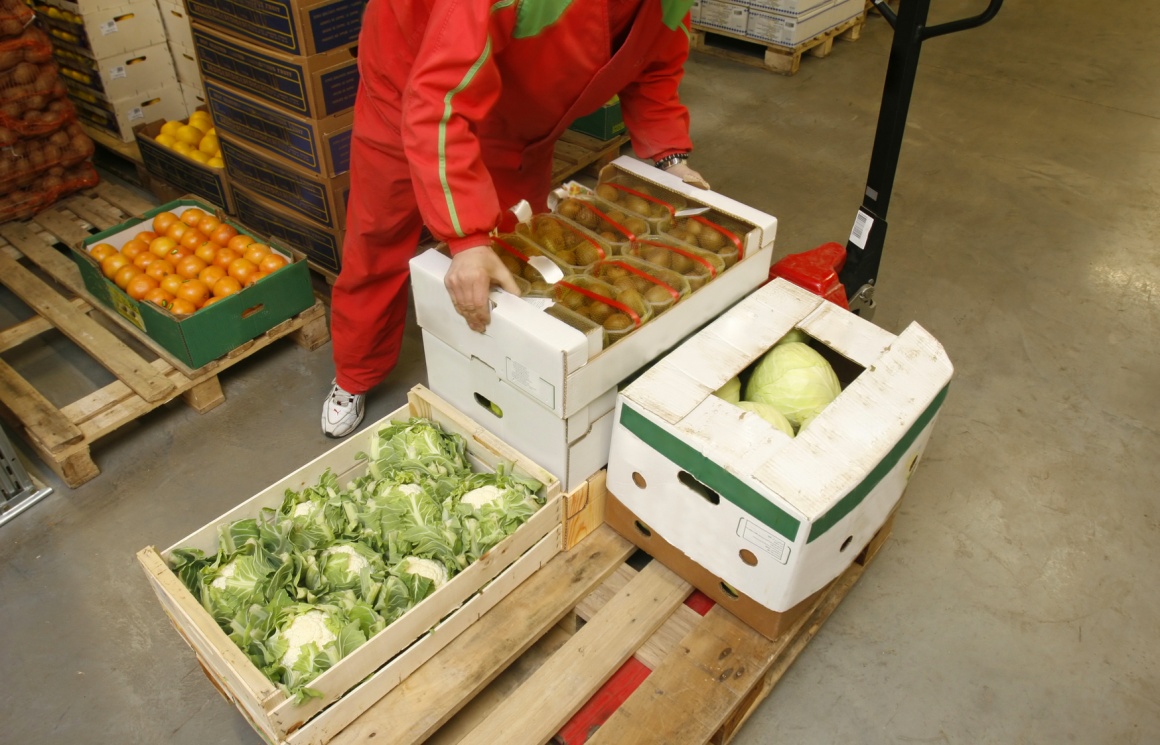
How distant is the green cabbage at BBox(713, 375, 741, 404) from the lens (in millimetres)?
2072

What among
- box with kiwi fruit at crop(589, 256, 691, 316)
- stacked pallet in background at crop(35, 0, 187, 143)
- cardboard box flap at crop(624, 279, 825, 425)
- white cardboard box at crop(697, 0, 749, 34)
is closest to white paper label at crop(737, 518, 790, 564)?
cardboard box flap at crop(624, 279, 825, 425)

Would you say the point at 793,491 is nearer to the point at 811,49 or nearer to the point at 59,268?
the point at 59,268

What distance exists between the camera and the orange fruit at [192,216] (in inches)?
136

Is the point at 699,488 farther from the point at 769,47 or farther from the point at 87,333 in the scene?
the point at 769,47

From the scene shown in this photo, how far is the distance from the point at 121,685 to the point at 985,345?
3353mm

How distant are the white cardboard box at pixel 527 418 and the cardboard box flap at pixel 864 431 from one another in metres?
0.46

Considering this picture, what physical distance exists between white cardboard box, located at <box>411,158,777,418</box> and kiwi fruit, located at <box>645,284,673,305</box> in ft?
0.11

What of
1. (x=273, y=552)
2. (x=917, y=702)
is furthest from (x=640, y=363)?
Result: (x=917, y=702)

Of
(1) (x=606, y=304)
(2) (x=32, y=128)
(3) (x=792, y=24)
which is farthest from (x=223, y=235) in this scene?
(3) (x=792, y=24)

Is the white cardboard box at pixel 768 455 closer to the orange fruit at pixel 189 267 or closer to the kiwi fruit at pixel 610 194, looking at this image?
the kiwi fruit at pixel 610 194

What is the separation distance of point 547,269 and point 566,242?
0.19 m

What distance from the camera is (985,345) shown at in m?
3.58

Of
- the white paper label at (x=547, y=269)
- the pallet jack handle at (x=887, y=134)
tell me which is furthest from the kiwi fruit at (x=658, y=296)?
the pallet jack handle at (x=887, y=134)

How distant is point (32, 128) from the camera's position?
3881mm
